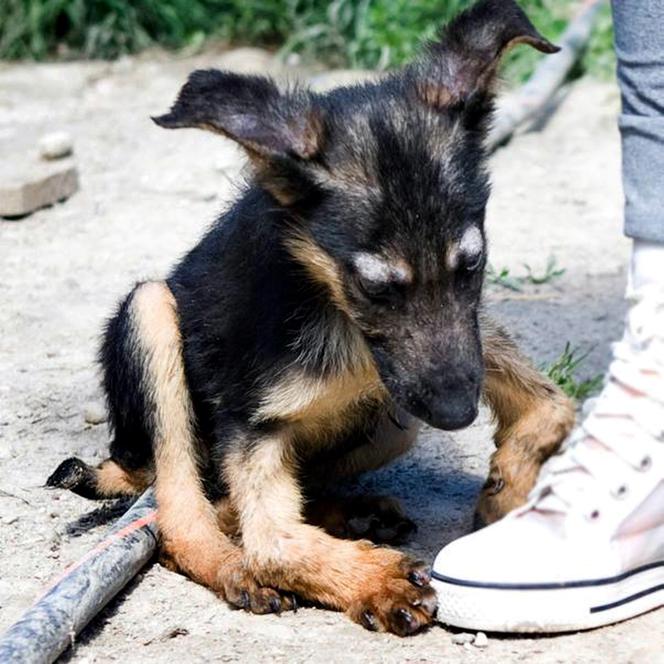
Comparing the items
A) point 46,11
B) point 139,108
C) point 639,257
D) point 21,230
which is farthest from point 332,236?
point 46,11

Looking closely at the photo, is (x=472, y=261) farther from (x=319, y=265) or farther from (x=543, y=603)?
(x=543, y=603)

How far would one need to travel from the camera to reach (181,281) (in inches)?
165

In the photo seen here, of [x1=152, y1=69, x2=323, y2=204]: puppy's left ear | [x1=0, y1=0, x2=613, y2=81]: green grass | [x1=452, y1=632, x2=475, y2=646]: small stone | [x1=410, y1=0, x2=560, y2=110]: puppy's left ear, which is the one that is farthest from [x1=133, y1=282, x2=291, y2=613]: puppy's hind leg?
[x1=0, y1=0, x2=613, y2=81]: green grass

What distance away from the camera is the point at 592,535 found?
3215 millimetres

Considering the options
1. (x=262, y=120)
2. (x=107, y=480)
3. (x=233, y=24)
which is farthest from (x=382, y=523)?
(x=233, y=24)

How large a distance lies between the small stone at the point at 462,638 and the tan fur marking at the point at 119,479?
1.22 meters

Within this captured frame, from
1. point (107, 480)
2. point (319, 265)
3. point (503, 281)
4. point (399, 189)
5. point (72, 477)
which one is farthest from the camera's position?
point (503, 281)

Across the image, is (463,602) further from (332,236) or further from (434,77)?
(434,77)

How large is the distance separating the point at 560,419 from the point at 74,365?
2112 mm

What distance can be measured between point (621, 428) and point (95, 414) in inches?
83.5

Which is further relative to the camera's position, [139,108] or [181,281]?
[139,108]

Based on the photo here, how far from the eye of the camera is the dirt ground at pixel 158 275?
11.0 feet

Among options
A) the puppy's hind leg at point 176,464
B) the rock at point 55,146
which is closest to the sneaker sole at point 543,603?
the puppy's hind leg at point 176,464

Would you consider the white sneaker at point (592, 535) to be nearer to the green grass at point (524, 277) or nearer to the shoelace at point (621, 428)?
the shoelace at point (621, 428)
